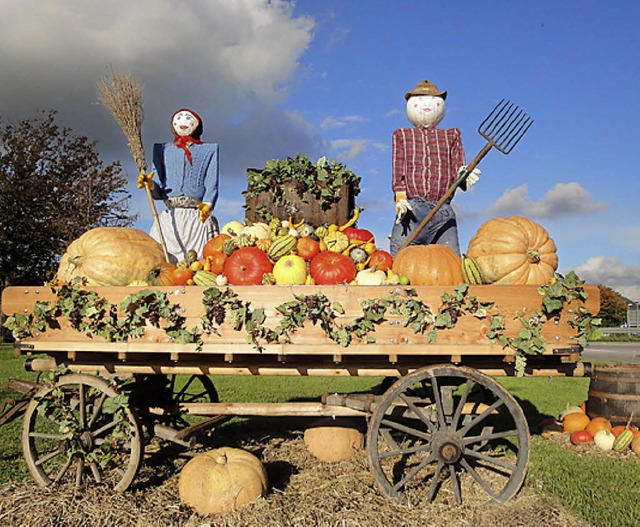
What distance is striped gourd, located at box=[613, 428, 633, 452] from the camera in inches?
219

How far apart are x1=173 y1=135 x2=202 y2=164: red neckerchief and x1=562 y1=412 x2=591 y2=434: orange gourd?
17.9 feet

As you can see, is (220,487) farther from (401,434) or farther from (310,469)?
(401,434)

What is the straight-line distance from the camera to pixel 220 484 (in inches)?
142

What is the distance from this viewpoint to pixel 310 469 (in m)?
4.64

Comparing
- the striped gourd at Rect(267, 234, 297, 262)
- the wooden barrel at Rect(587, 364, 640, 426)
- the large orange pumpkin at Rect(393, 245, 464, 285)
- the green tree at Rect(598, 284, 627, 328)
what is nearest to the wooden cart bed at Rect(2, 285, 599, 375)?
the large orange pumpkin at Rect(393, 245, 464, 285)

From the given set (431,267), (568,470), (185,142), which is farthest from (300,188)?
(568,470)

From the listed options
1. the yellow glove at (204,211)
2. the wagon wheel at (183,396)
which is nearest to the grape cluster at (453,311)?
the wagon wheel at (183,396)

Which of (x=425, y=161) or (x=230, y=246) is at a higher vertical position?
(x=425, y=161)

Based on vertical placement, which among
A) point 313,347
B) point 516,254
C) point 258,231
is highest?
point 258,231

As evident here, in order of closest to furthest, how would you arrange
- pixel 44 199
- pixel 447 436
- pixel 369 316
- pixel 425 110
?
pixel 369 316
pixel 447 436
pixel 425 110
pixel 44 199

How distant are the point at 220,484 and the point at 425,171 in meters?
3.64

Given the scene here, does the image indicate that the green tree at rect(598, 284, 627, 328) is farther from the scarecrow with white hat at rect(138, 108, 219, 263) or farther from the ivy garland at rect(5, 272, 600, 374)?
the ivy garland at rect(5, 272, 600, 374)

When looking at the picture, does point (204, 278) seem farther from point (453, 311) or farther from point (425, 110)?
point (425, 110)

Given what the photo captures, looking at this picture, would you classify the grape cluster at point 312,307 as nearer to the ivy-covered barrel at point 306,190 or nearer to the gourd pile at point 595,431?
the ivy-covered barrel at point 306,190
